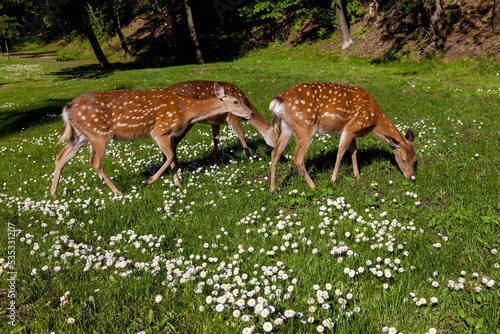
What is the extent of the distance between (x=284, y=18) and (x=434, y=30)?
58.0 ft

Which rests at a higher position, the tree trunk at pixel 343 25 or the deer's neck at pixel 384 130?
the deer's neck at pixel 384 130

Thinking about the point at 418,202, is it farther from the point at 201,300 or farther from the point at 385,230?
the point at 201,300

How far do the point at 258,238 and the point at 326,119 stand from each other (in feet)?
9.39

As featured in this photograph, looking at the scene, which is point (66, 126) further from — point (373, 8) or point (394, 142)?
point (373, 8)

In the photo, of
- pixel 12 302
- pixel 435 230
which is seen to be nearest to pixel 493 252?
pixel 435 230

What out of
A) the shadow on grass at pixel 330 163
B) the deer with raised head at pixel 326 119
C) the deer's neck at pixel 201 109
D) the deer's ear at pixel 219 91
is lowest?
the shadow on grass at pixel 330 163

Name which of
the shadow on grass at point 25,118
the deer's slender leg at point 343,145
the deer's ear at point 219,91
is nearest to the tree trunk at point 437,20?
the deer's slender leg at point 343,145

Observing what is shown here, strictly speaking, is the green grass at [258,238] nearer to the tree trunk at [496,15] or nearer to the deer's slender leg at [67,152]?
the deer's slender leg at [67,152]

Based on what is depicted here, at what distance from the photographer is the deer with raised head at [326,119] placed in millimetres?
6395

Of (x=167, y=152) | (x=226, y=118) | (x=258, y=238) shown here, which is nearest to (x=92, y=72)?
(x=226, y=118)

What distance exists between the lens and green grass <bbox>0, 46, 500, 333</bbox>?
10.7 ft

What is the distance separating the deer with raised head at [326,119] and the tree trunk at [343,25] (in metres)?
18.6

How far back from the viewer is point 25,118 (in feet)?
45.5

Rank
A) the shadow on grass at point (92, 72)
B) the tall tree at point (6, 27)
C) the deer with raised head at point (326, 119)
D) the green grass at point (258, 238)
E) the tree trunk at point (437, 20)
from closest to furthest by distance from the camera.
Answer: the green grass at point (258, 238), the deer with raised head at point (326, 119), the tree trunk at point (437, 20), the shadow on grass at point (92, 72), the tall tree at point (6, 27)
